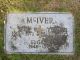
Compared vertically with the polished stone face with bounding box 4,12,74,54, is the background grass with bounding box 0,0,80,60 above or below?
above

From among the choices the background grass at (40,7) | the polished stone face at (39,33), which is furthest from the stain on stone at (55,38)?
the background grass at (40,7)

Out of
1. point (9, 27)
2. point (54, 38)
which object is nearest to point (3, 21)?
point (9, 27)

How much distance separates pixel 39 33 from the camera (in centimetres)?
340

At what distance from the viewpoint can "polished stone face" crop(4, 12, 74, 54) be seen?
338 centimetres

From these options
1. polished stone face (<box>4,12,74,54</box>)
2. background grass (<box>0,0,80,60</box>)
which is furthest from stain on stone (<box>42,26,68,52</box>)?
background grass (<box>0,0,80,60</box>)

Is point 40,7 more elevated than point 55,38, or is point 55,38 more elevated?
point 40,7

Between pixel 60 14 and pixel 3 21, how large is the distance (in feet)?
1.96

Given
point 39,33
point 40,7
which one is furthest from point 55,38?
point 40,7

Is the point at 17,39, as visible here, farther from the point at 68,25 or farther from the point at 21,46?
the point at 68,25

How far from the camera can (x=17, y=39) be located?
339cm

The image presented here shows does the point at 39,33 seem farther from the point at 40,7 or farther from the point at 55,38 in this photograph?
the point at 40,7

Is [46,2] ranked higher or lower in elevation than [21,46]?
higher

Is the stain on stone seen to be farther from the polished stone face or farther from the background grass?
the background grass

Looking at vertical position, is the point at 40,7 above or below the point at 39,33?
above
